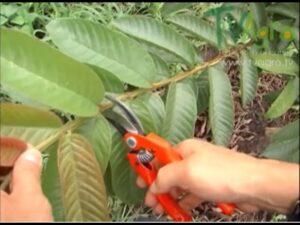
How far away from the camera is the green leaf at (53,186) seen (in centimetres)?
109

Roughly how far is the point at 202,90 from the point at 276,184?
1.16 feet

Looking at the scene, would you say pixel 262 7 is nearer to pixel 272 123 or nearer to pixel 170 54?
pixel 170 54

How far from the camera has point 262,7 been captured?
1.13m

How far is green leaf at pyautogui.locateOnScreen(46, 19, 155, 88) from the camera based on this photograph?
1.06 m

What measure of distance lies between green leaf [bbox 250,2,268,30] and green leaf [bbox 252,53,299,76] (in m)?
0.06

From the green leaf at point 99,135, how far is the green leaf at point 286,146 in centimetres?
34

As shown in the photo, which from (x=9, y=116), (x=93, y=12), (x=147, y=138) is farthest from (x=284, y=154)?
(x=93, y=12)

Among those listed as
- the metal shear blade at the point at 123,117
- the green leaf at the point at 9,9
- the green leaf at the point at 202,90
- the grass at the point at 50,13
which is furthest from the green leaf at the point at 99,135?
the green leaf at the point at 9,9

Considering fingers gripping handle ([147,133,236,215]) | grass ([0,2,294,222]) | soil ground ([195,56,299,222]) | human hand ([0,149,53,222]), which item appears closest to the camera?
human hand ([0,149,53,222])

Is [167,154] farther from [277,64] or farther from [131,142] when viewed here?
[277,64]

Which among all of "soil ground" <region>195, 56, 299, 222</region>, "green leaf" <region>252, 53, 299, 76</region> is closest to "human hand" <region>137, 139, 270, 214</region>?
"green leaf" <region>252, 53, 299, 76</region>

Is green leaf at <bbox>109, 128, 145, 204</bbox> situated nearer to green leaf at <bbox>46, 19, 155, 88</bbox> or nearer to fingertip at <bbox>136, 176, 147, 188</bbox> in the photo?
fingertip at <bbox>136, 176, 147, 188</bbox>

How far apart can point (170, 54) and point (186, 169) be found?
298 millimetres

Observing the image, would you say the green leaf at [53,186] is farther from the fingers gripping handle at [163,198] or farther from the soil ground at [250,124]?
the soil ground at [250,124]
